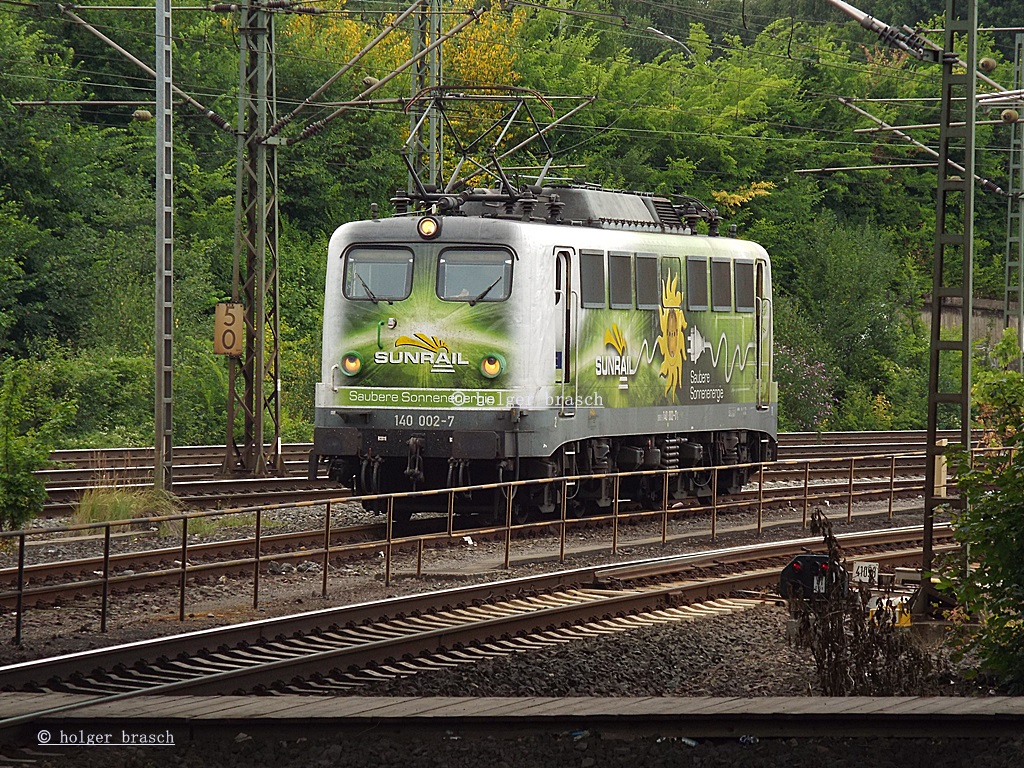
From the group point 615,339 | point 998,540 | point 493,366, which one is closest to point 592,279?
point 615,339

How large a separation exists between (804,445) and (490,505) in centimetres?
1364

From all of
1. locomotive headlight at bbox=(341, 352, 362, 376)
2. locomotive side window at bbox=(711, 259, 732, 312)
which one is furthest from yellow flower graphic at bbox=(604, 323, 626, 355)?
locomotive headlight at bbox=(341, 352, 362, 376)

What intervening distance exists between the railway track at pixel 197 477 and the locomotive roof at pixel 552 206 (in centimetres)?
422

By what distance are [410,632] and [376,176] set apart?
33.5 m

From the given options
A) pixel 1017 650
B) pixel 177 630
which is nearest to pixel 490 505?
Answer: pixel 177 630

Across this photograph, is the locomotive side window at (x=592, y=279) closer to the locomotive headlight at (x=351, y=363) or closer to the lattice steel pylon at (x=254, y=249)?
the locomotive headlight at (x=351, y=363)

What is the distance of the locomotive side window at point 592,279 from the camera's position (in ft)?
64.3

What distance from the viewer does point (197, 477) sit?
79.2ft

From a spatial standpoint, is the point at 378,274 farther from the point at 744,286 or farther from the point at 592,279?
the point at 744,286

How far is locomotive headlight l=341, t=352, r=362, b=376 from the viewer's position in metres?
19.2

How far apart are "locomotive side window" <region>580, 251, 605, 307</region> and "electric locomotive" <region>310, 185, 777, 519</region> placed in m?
0.02

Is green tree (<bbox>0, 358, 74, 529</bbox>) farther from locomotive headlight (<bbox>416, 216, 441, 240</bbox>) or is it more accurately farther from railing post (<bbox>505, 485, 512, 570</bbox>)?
locomotive headlight (<bbox>416, 216, 441, 240</bbox>)

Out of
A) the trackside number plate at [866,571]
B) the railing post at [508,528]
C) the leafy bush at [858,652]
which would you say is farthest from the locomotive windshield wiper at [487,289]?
the leafy bush at [858,652]

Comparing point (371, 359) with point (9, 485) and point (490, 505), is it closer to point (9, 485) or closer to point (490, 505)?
point (490, 505)
